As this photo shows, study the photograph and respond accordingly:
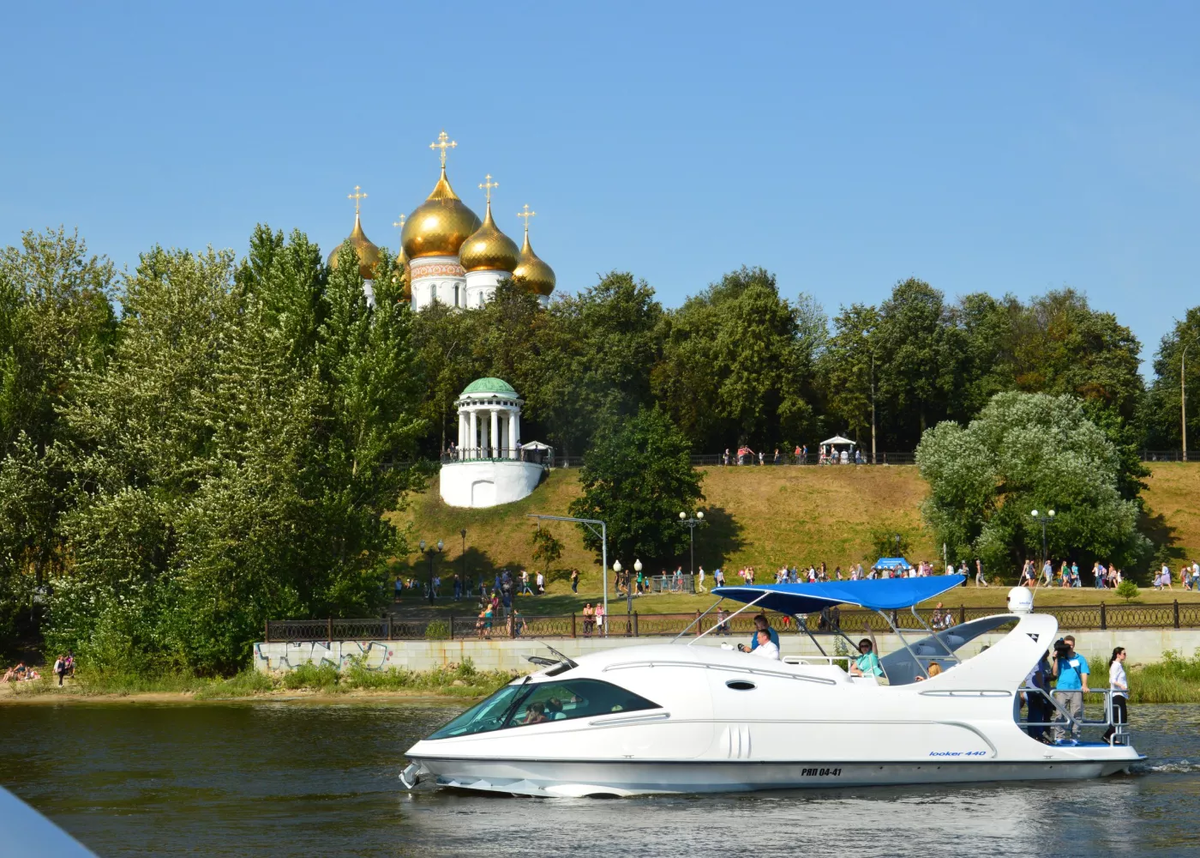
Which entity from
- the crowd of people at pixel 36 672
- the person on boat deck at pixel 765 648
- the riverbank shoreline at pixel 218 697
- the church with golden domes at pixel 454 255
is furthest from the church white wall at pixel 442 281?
the person on boat deck at pixel 765 648

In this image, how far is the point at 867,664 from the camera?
19.8 metres

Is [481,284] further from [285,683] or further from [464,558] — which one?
[285,683]

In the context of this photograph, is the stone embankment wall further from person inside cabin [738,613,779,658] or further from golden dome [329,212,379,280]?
golden dome [329,212,379,280]

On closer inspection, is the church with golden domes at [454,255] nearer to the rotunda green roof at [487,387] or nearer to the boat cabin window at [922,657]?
the rotunda green roof at [487,387]

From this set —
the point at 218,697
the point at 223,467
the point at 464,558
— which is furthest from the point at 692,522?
the point at 218,697

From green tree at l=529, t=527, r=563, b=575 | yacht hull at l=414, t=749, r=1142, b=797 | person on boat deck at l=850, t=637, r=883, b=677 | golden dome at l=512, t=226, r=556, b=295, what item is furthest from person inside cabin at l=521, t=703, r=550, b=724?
golden dome at l=512, t=226, r=556, b=295

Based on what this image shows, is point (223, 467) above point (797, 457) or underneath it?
underneath

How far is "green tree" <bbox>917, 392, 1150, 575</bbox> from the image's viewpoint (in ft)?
198

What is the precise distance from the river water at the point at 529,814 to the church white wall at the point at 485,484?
52.4m

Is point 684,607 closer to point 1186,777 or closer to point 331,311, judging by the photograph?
point 331,311

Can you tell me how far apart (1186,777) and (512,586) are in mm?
42162

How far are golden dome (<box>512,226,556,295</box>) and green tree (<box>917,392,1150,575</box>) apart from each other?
46.2 meters

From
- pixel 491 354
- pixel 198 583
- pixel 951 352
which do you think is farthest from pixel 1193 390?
pixel 198 583

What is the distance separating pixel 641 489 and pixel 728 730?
4876cm
